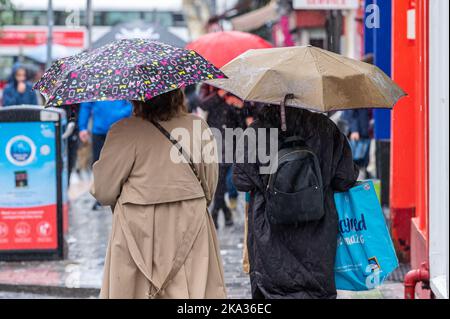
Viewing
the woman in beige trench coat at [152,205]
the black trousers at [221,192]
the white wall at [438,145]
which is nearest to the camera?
the woman in beige trench coat at [152,205]

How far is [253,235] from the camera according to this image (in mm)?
5363

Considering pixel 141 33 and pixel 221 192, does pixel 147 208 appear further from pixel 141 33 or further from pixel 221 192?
pixel 141 33

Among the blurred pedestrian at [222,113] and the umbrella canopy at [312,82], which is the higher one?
the umbrella canopy at [312,82]

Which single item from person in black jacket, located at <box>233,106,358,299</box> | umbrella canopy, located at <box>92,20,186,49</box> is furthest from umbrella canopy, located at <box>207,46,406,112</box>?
umbrella canopy, located at <box>92,20,186,49</box>

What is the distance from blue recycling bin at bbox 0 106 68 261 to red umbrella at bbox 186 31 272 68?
2190 mm

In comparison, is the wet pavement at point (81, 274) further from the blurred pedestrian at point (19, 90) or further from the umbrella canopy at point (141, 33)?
the blurred pedestrian at point (19, 90)

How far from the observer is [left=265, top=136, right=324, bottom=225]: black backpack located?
5070mm

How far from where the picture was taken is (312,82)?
5.08 m

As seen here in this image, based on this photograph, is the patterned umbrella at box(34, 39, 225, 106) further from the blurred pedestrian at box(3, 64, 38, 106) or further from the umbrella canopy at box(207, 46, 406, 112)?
the blurred pedestrian at box(3, 64, 38, 106)

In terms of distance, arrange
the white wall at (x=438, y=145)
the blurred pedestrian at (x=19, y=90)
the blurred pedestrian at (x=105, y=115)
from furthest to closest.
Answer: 1. the blurred pedestrian at (x=19, y=90)
2. the blurred pedestrian at (x=105, y=115)
3. the white wall at (x=438, y=145)

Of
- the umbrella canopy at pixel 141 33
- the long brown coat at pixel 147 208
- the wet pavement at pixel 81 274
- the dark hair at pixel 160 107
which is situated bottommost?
the wet pavement at pixel 81 274

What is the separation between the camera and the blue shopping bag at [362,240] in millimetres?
5320
